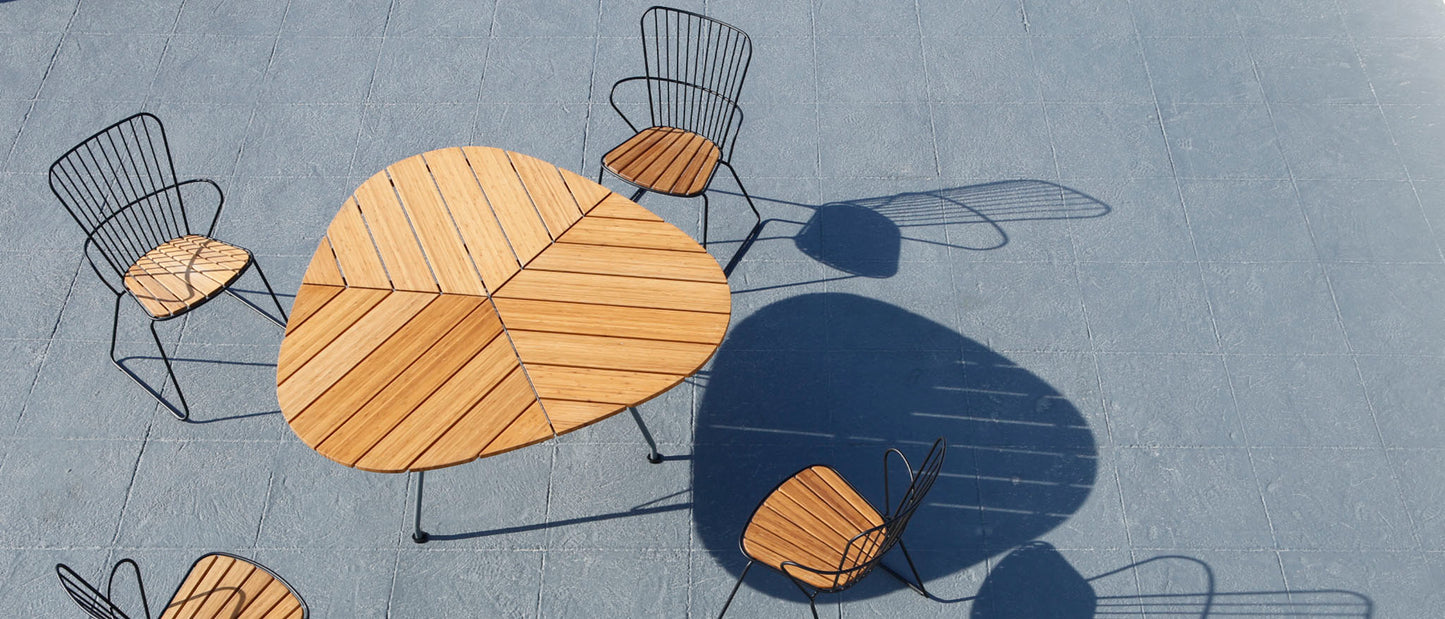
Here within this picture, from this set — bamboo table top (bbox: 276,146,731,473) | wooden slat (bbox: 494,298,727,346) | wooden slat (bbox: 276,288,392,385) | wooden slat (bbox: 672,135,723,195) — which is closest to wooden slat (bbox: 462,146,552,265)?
bamboo table top (bbox: 276,146,731,473)

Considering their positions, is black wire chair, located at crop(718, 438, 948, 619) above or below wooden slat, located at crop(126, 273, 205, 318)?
below

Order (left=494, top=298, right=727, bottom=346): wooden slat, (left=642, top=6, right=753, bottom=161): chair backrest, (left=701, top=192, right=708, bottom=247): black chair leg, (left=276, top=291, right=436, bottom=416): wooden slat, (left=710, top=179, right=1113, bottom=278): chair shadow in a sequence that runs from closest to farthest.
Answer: (left=276, top=291, right=436, bottom=416): wooden slat → (left=494, top=298, right=727, bottom=346): wooden slat → (left=701, top=192, right=708, bottom=247): black chair leg → (left=710, top=179, right=1113, bottom=278): chair shadow → (left=642, top=6, right=753, bottom=161): chair backrest

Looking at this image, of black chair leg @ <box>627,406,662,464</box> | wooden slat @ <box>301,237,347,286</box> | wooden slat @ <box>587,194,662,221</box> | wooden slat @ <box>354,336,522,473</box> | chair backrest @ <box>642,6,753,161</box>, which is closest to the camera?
wooden slat @ <box>354,336,522,473</box>

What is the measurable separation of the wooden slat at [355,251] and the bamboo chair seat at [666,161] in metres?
1.12

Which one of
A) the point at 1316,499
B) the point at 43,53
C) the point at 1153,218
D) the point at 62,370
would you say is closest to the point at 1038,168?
the point at 1153,218

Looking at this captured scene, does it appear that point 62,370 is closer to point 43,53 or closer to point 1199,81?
point 43,53

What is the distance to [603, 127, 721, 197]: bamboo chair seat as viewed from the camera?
4496 mm

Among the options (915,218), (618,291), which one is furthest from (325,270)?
(915,218)

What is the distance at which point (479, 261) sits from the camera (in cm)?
376

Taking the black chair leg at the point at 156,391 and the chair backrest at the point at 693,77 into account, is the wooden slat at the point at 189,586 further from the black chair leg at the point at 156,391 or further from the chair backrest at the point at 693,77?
A: the chair backrest at the point at 693,77

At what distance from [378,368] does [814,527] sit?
60.6 inches

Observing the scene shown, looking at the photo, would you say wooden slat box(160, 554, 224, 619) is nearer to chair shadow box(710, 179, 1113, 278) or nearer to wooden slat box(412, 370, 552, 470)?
wooden slat box(412, 370, 552, 470)

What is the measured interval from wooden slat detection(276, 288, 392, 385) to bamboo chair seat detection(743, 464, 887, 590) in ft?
4.98

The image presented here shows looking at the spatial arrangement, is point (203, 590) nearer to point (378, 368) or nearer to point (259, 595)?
point (259, 595)
